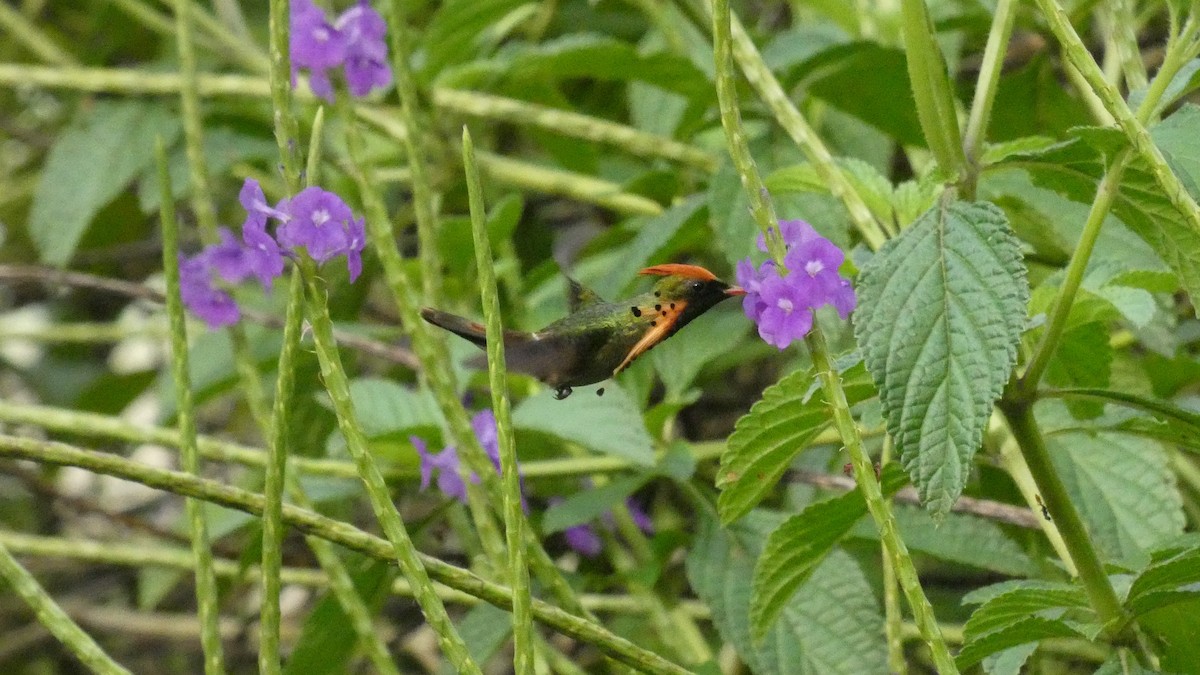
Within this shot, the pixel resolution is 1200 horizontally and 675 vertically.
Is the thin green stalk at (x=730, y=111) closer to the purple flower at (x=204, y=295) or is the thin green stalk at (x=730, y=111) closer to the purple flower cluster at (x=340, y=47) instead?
the purple flower cluster at (x=340, y=47)

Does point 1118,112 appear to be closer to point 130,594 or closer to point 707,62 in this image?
point 707,62

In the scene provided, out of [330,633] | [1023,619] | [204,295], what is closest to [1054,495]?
[1023,619]

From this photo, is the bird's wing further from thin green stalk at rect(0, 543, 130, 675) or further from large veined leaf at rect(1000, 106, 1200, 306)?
thin green stalk at rect(0, 543, 130, 675)

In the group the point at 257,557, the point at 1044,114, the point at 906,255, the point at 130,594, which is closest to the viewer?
the point at 906,255

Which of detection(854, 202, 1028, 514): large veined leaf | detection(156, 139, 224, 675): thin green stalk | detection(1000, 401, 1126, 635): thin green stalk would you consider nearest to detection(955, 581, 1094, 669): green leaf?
detection(1000, 401, 1126, 635): thin green stalk

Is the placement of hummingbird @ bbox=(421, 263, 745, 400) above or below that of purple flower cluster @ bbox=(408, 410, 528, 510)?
below

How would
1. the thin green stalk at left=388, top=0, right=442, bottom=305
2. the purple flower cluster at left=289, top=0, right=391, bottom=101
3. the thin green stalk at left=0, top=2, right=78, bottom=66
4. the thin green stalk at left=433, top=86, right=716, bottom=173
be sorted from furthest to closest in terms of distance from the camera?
the thin green stalk at left=0, top=2, right=78, bottom=66 → the thin green stalk at left=433, top=86, right=716, bottom=173 → the purple flower cluster at left=289, top=0, right=391, bottom=101 → the thin green stalk at left=388, top=0, right=442, bottom=305

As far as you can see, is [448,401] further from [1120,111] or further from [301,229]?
[1120,111]

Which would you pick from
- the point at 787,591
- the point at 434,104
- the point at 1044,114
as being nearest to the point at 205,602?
the point at 787,591
